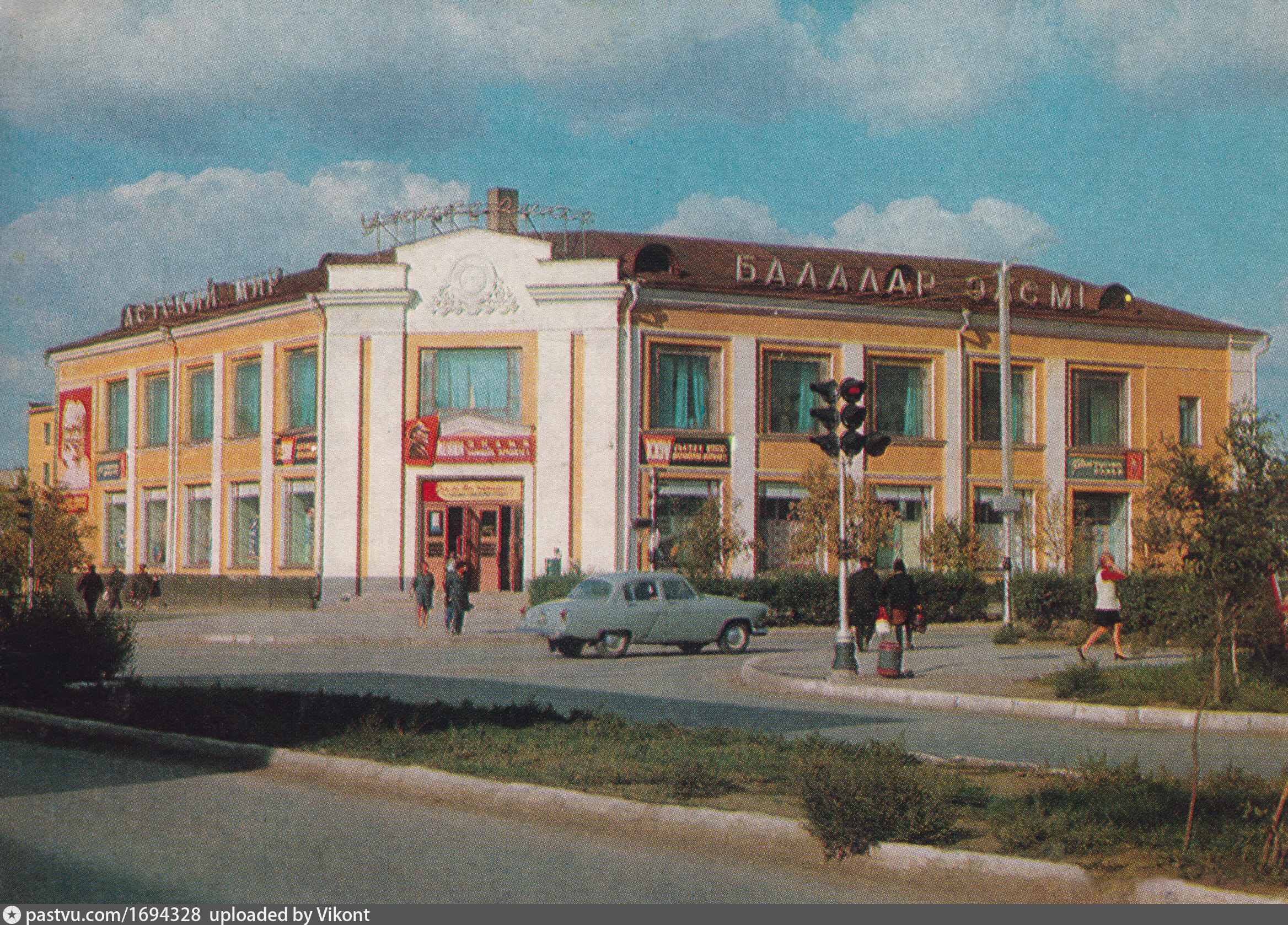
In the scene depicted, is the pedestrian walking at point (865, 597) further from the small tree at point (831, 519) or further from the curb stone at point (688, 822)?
the curb stone at point (688, 822)

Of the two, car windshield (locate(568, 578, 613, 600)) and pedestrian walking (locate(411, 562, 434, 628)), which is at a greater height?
car windshield (locate(568, 578, 613, 600))

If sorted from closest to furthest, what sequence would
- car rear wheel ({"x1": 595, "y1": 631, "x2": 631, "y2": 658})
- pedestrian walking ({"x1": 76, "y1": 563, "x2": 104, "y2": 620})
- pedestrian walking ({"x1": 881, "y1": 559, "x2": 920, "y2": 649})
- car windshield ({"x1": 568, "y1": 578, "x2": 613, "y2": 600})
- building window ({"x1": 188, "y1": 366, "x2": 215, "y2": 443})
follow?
pedestrian walking ({"x1": 881, "y1": 559, "x2": 920, "y2": 649}), car rear wheel ({"x1": 595, "y1": 631, "x2": 631, "y2": 658}), car windshield ({"x1": 568, "y1": 578, "x2": 613, "y2": 600}), pedestrian walking ({"x1": 76, "y1": 563, "x2": 104, "y2": 620}), building window ({"x1": 188, "y1": 366, "x2": 215, "y2": 443})

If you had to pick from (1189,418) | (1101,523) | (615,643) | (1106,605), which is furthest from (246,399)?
(1106,605)

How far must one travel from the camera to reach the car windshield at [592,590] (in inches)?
1006

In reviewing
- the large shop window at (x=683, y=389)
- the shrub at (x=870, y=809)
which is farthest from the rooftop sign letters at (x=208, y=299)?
the shrub at (x=870, y=809)

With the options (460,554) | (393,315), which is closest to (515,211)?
(393,315)

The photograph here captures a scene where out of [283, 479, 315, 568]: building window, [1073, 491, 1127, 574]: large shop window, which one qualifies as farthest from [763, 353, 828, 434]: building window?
[283, 479, 315, 568]: building window

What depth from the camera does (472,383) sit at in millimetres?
42031

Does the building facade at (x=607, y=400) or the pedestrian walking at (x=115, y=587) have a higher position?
the building facade at (x=607, y=400)

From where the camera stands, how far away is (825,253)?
5047 centimetres

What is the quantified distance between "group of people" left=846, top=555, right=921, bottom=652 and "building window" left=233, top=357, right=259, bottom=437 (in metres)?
26.0

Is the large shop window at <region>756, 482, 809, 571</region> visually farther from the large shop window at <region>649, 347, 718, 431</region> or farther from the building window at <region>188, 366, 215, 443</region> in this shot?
the building window at <region>188, 366, 215, 443</region>

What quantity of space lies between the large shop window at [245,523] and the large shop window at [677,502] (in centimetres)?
1254

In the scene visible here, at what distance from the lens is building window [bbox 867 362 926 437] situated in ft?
145
